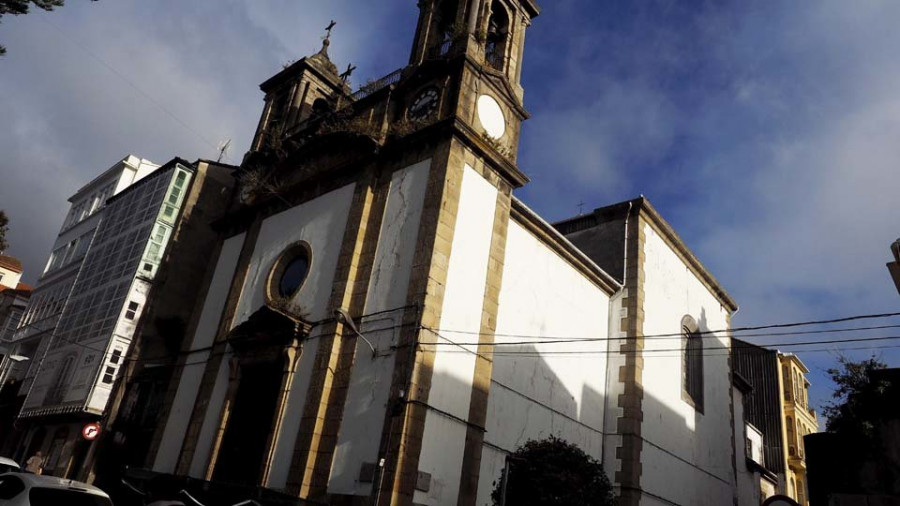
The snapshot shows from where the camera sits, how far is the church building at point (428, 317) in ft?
41.8

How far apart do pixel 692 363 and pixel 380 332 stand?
1324cm

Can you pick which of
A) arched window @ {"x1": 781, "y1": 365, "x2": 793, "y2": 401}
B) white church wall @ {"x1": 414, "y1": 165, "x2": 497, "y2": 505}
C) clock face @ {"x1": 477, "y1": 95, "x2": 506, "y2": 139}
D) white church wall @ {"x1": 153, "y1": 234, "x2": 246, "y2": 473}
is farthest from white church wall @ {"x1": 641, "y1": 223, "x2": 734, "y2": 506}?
A: arched window @ {"x1": 781, "y1": 365, "x2": 793, "y2": 401}

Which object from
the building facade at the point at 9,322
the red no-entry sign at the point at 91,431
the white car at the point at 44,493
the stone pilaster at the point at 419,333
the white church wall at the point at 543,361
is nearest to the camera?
the white car at the point at 44,493

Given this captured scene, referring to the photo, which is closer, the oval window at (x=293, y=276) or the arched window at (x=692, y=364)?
the oval window at (x=293, y=276)

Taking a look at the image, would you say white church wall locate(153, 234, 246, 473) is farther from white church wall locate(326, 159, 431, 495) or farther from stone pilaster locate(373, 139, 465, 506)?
stone pilaster locate(373, 139, 465, 506)

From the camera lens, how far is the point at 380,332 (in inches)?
522

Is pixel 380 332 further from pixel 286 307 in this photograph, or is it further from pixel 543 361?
pixel 543 361

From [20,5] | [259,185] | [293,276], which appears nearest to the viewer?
[20,5]

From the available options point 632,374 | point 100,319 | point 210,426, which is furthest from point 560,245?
point 100,319

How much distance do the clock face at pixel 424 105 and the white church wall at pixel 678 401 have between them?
27.6 ft

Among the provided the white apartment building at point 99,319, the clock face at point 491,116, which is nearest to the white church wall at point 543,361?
the clock face at point 491,116

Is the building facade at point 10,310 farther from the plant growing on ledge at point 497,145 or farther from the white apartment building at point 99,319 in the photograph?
the plant growing on ledge at point 497,145

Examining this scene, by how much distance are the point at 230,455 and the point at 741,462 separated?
18469 millimetres

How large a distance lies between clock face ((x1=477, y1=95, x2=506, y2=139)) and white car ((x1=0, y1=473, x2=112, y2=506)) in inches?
434
